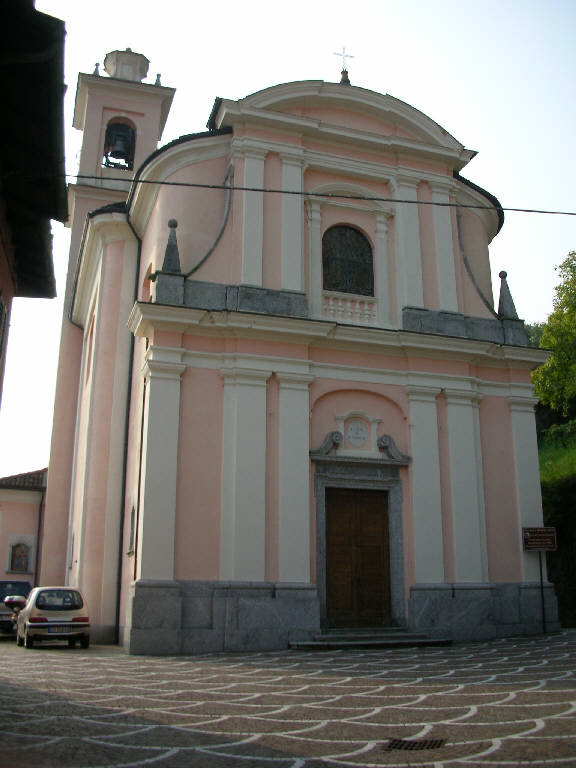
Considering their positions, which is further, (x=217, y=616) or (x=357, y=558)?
(x=357, y=558)

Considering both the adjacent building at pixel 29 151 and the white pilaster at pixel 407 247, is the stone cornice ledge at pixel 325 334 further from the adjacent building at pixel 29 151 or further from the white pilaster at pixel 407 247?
the adjacent building at pixel 29 151

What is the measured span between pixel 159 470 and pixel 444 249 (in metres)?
7.83

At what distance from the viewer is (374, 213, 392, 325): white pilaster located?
1639 cm

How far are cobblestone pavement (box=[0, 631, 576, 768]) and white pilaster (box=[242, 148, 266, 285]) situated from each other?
7299 mm

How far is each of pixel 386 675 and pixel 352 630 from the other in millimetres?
4792

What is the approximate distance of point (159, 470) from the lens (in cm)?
1369

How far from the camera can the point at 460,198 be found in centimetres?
1814

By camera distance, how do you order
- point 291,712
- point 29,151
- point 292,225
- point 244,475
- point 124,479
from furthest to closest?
1. point 124,479
2. point 292,225
3. point 244,475
4. point 29,151
5. point 291,712

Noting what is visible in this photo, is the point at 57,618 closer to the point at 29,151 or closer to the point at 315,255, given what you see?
the point at 315,255

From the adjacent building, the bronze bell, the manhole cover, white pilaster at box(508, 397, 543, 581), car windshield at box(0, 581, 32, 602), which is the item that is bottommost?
the manhole cover

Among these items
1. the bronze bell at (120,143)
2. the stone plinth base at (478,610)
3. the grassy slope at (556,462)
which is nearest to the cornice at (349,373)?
the stone plinth base at (478,610)

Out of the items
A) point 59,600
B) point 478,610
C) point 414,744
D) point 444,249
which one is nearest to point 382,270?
point 444,249

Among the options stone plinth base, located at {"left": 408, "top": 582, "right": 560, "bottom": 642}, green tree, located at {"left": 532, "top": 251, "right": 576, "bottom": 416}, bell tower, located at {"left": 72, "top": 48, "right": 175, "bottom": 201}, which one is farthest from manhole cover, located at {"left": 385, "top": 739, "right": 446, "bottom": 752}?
green tree, located at {"left": 532, "top": 251, "right": 576, "bottom": 416}

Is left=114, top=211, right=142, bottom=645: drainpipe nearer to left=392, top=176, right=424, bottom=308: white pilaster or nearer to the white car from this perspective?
the white car
